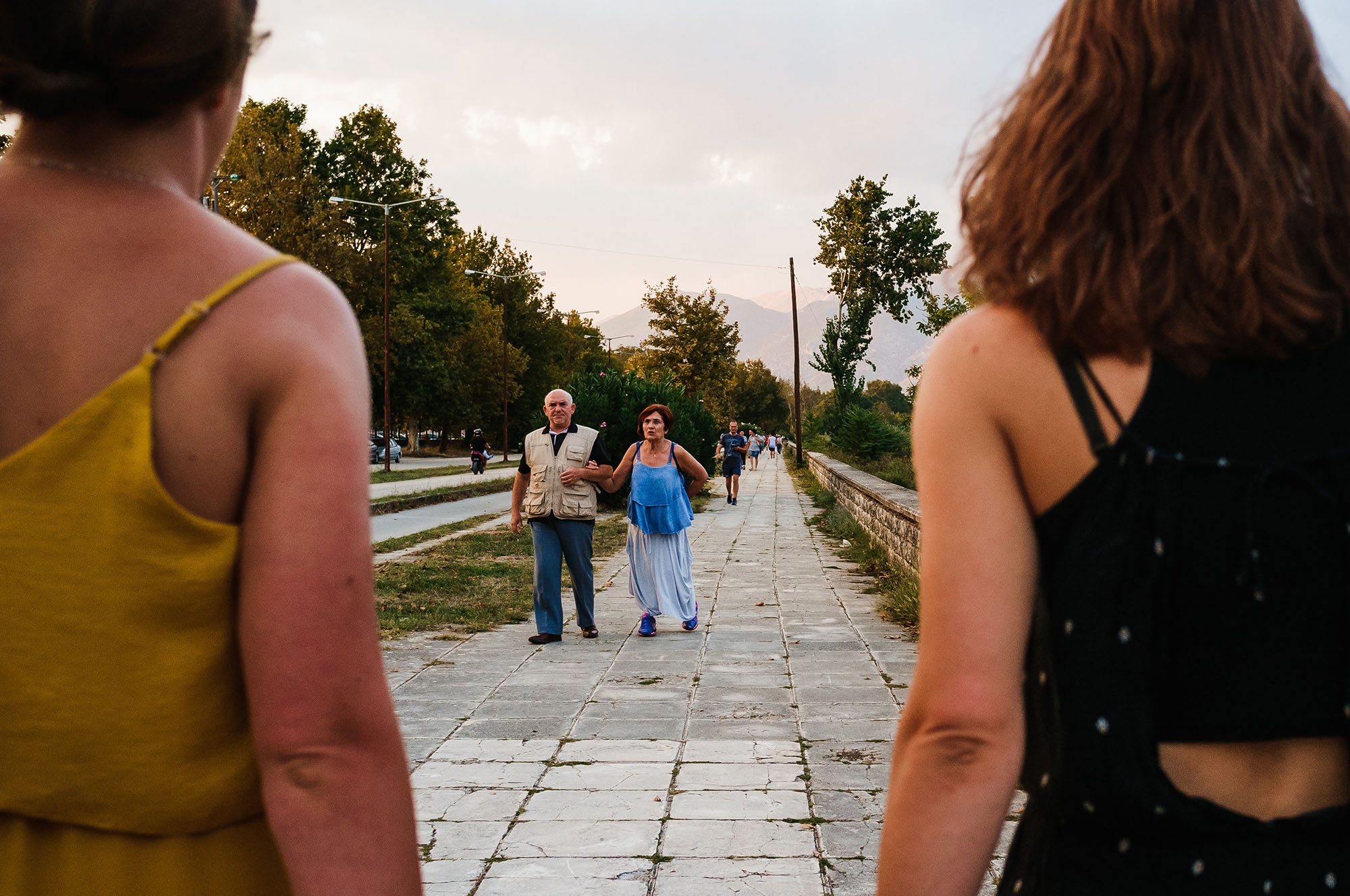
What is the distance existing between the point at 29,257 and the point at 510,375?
224 ft

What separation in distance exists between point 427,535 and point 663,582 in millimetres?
9422

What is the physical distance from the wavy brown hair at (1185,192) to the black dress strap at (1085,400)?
18 mm

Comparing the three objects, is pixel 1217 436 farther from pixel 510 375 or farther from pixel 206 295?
pixel 510 375

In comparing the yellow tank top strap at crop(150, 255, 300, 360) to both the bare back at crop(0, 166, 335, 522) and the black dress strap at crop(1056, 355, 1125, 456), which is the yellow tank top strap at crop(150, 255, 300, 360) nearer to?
the bare back at crop(0, 166, 335, 522)

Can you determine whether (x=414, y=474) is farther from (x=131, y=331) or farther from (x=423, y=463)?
(x=131, y=331)

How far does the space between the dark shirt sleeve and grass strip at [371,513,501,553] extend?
597 cm

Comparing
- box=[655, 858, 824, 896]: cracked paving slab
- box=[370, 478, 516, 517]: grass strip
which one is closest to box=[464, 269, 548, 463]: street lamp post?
box=[370, 478, 516, 517]: grass strip

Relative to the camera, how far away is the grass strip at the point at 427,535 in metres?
16.4

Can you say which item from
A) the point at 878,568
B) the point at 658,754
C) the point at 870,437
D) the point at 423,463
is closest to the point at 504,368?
the point at 423,463

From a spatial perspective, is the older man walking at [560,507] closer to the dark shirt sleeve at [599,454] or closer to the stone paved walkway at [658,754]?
the dark shirt sleeve at [599,454]

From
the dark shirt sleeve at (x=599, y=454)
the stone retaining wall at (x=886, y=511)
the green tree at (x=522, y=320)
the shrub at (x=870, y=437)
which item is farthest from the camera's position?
the green tree at (x=522, y=320)

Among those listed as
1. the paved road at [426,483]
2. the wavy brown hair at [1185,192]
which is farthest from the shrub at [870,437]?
the wavy brown hair at [1185,192]

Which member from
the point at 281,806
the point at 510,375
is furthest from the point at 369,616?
the point at 510,375

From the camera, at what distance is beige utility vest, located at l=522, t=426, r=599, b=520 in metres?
9.38
